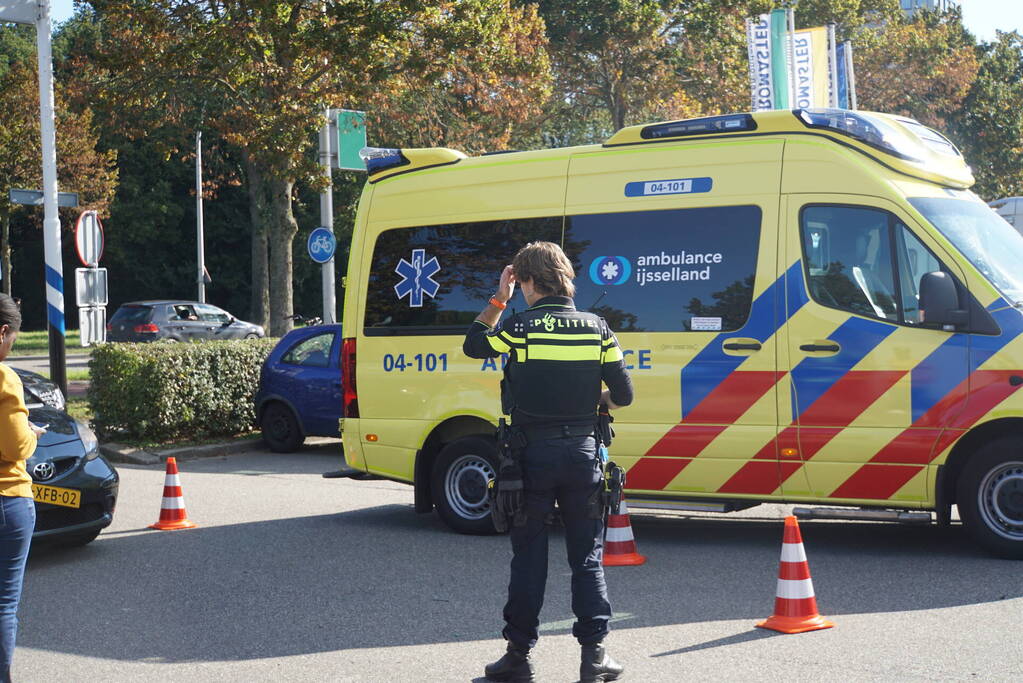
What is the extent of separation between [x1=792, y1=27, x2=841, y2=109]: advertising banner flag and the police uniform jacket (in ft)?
46.3

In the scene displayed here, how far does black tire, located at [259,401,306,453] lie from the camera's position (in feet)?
45.2

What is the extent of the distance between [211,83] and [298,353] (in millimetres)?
9044

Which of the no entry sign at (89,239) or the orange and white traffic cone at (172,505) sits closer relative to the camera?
the orange and white traffic cone at (172,505)

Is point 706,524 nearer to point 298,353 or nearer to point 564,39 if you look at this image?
point 298,353

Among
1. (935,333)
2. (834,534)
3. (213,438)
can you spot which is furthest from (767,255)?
(213,438)

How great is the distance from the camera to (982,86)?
41938mm

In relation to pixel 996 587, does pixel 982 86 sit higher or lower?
higher

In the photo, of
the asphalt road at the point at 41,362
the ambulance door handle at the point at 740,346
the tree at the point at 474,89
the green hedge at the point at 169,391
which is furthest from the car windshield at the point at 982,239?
the asphalt road at the point at 41,362

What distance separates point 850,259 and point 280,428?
8.04 m

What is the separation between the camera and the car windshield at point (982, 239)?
7.21 meters

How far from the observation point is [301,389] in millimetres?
13562

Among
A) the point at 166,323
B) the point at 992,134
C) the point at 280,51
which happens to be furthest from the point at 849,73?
the point at 992,134

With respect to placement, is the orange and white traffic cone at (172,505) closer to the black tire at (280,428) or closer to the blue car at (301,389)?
the blue car at (301,389)

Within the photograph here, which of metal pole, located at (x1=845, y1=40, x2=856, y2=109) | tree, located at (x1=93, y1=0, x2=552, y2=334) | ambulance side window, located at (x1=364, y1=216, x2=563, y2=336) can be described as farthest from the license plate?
metal pole, located at (x1=845, y1=40, x2=856, y2=109)
